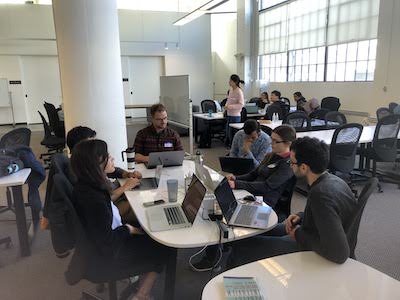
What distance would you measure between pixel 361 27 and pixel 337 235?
7.61m

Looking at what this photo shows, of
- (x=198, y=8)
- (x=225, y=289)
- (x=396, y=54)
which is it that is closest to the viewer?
(x=225, y=289)

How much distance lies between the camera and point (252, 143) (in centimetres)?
338

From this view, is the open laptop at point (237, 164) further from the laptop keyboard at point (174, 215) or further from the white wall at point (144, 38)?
the white wall at point (144, 38)

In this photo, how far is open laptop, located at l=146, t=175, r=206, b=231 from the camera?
6.10 ft

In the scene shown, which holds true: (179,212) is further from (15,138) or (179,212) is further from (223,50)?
(223,50)

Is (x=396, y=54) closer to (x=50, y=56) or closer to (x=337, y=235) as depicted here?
(x=337, y=235)

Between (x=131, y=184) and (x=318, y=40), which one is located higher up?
(x=318, y=40)

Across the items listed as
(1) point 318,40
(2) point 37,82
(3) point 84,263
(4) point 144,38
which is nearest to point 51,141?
(3) point 84,263

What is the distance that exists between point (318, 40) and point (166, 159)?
24.5 feet

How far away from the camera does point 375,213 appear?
3.72 meters

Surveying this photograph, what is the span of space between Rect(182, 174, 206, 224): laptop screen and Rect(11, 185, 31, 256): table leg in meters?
1.58

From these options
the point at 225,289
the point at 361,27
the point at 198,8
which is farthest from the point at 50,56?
the point at 225,289

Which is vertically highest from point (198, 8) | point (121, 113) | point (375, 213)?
point (198, 8)

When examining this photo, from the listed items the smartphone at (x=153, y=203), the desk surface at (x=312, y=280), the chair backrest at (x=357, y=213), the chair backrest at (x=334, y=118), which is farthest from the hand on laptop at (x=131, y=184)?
the chair backrest at (x=334, y=118)
